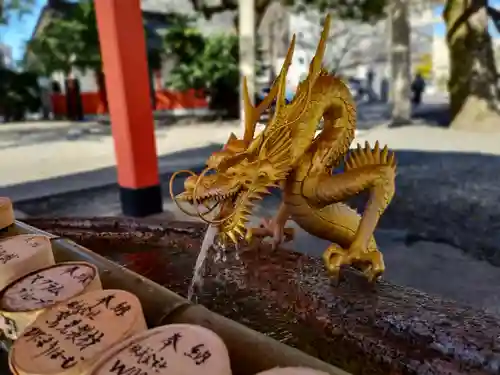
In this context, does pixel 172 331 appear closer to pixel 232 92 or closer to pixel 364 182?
pixel 364 182

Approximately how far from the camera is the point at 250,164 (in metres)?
1.08

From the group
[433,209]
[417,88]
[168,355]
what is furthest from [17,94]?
[168,355]

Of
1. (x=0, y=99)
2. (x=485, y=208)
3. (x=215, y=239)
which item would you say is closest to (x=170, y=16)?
(x=0, y=99)

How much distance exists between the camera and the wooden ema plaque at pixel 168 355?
1.61 feet

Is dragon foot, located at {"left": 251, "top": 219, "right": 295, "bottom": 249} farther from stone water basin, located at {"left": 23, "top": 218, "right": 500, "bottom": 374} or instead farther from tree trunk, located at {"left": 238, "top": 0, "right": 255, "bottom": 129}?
tree trunk, located at {"left": 238, "top": 0, "right": 255, "bottom": 129}

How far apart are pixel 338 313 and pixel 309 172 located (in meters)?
0.34

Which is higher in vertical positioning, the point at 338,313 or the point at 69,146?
the point at 338,313

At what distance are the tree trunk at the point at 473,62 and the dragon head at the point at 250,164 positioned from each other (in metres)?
8.74

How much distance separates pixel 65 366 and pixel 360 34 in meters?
15.2

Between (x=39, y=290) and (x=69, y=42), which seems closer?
(x=39, y=290)

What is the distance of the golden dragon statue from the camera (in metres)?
1.09

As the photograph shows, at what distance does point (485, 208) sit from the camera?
4375 mm

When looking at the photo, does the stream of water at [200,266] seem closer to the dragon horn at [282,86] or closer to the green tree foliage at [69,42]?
the dragon horn at [282,86]

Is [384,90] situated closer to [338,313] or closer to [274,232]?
[274,232]
